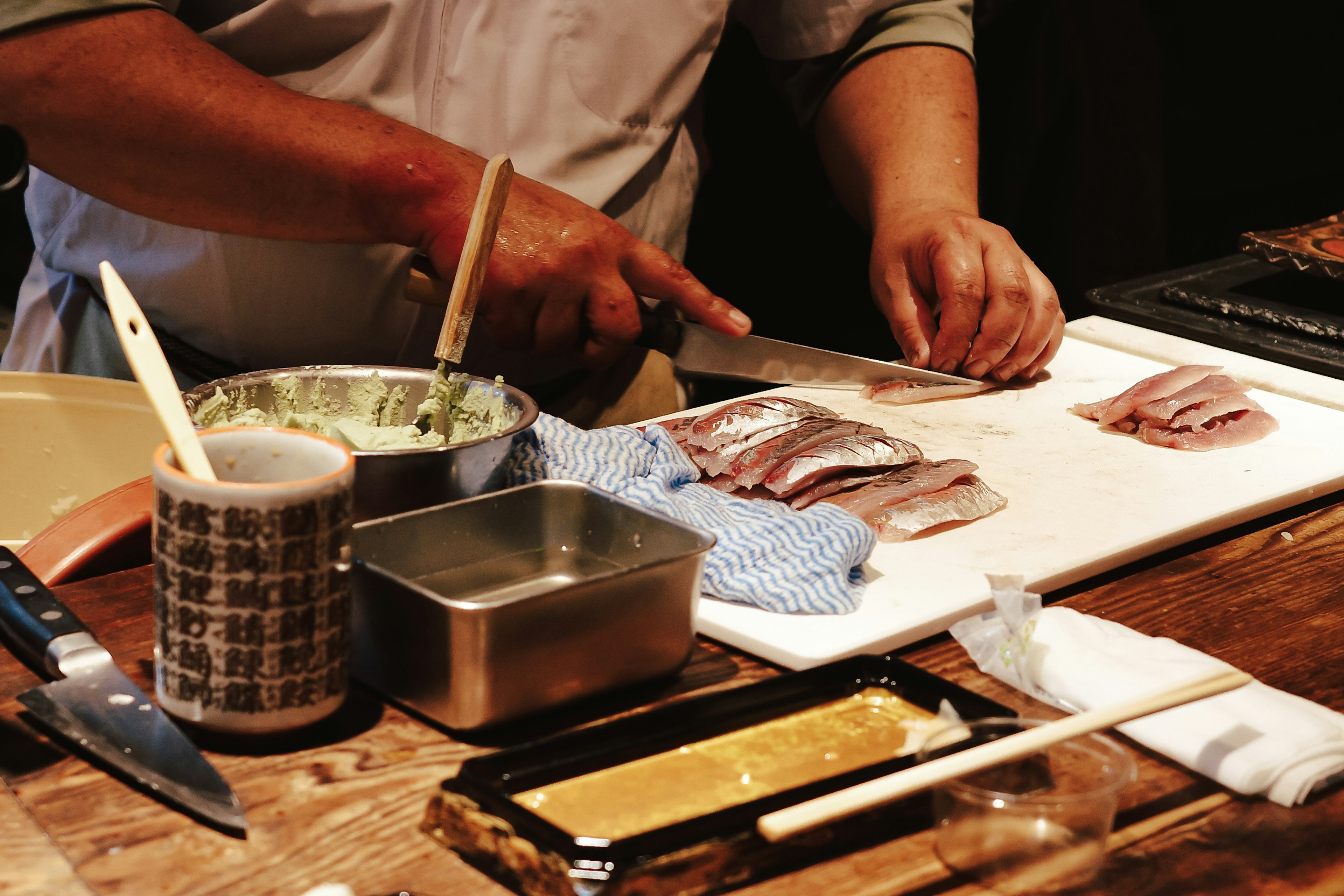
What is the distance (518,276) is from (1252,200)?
6.36 meters

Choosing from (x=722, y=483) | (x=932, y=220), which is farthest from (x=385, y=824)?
(x=932, y=220)

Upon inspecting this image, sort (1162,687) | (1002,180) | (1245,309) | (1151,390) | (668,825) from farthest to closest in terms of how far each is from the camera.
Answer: (1002,180), (1245,309), (1151,390), (1162,687), (668,825)

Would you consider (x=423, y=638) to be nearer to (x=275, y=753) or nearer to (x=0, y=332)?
(x=275, y=753)

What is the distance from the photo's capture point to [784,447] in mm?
1741

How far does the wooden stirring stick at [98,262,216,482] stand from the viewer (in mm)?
958

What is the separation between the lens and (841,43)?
270cm

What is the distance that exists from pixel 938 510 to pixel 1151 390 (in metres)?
0.66

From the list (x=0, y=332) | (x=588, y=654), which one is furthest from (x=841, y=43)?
(x=0, y=332)

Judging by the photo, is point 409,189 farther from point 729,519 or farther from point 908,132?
point 908,132

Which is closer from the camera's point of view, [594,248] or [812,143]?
[594,248]

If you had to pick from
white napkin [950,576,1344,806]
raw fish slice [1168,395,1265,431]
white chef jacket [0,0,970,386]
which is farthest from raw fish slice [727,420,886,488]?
white chef jacket [0,0,970,386]

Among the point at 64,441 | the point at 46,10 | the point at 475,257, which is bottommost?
the point at 64,441

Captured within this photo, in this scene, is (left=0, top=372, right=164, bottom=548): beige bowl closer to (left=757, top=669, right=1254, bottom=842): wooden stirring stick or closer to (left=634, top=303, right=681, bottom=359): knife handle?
(left=634, top=303, right=681, bottom=359): knife handle

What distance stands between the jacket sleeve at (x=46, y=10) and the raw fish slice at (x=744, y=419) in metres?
1.03
